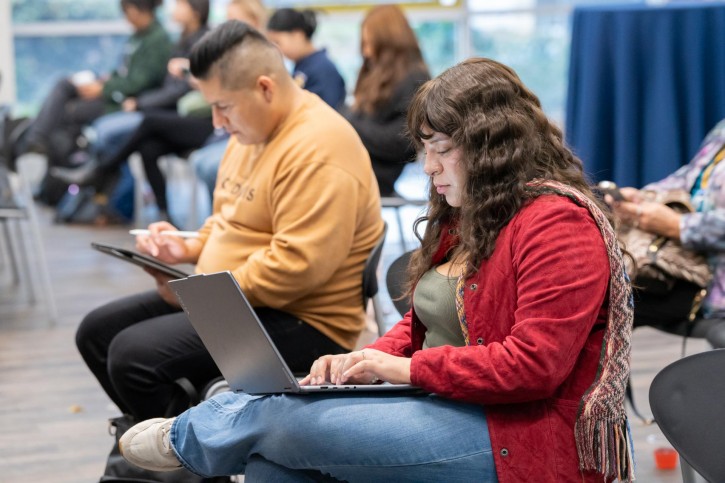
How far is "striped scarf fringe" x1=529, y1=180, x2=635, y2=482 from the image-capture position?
1668 millimetres

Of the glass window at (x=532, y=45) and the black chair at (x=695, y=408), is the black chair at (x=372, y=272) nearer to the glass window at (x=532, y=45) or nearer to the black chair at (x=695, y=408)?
the black chair at (x=695, y=408)

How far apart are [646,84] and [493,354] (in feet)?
7.46

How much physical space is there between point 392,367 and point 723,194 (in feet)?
4.22

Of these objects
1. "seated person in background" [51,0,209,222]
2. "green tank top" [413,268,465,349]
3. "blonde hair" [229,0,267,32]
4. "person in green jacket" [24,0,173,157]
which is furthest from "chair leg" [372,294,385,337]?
"person in green jacket" [24,0,173,157]

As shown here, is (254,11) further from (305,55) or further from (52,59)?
(52,59)

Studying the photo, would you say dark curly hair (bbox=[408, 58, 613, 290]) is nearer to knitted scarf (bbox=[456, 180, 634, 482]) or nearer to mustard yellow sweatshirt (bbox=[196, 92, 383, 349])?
knitted scarf (bbox=[456, 180, 634, 482])

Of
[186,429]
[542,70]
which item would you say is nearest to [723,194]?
[186,429]

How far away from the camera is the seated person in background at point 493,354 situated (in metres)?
1.65

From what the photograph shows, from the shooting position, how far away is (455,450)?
1.70 meters

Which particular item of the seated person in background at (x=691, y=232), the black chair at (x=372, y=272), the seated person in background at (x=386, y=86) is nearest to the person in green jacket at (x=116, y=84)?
the seated person in background at (x=386, y=86)

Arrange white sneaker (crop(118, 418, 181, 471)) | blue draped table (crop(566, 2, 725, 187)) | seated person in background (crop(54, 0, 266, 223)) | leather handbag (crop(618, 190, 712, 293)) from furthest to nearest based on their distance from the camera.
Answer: seated person in background (crop(54, 0, 266, 223)) → blue draped table (crop(566, 2, 725, 187)) → leather handbag (crop(618, 190, 712, 293)) → white sneaker (crop(118, 418, 181, 471))

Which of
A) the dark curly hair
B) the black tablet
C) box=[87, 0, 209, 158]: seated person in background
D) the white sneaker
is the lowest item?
box=[87, 0, 209, 158]: seated person in background

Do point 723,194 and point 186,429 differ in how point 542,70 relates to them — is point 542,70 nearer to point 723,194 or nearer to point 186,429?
point 723,194

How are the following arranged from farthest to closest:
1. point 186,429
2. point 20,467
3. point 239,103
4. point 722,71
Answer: point 722,71
point 20,467
point 239,103
point 186,429
